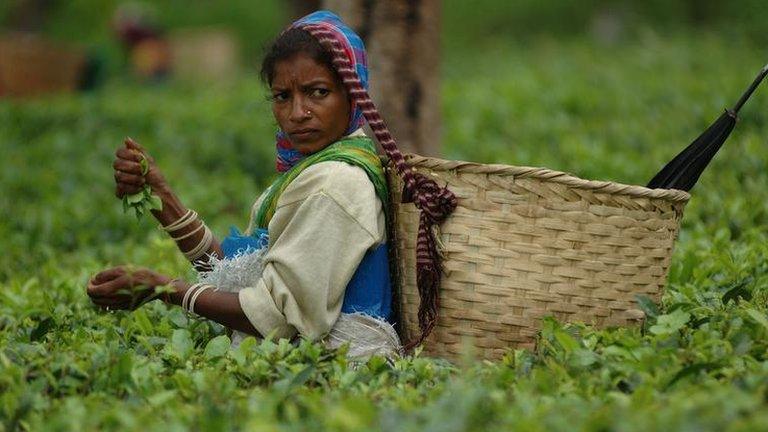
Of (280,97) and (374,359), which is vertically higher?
(280,97)

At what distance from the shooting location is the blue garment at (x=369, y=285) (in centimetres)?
359

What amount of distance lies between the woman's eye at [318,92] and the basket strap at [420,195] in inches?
3.1

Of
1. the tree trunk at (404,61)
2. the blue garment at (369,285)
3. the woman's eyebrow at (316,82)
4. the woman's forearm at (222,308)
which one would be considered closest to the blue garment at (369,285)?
the blue garment at (369,285)

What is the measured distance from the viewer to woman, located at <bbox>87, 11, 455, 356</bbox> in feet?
11.2

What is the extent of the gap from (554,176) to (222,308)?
1.05m

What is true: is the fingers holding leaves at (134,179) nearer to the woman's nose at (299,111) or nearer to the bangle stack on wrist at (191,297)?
the bangle stack on wrist at (191,297)

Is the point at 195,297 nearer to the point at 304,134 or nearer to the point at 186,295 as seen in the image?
the point at 186,295

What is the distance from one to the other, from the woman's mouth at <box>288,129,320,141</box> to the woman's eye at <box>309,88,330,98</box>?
0.35ft

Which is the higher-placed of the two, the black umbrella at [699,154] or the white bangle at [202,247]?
the black umbrella at [699,154]

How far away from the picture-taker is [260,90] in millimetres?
11781

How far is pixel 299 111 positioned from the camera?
11.8ft

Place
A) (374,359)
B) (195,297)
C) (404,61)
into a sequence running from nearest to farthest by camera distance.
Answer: (374,359)
(195,297)
(404,61)

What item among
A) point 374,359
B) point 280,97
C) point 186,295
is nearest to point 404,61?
point 280,97

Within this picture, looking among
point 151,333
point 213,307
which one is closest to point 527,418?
point 213,307
